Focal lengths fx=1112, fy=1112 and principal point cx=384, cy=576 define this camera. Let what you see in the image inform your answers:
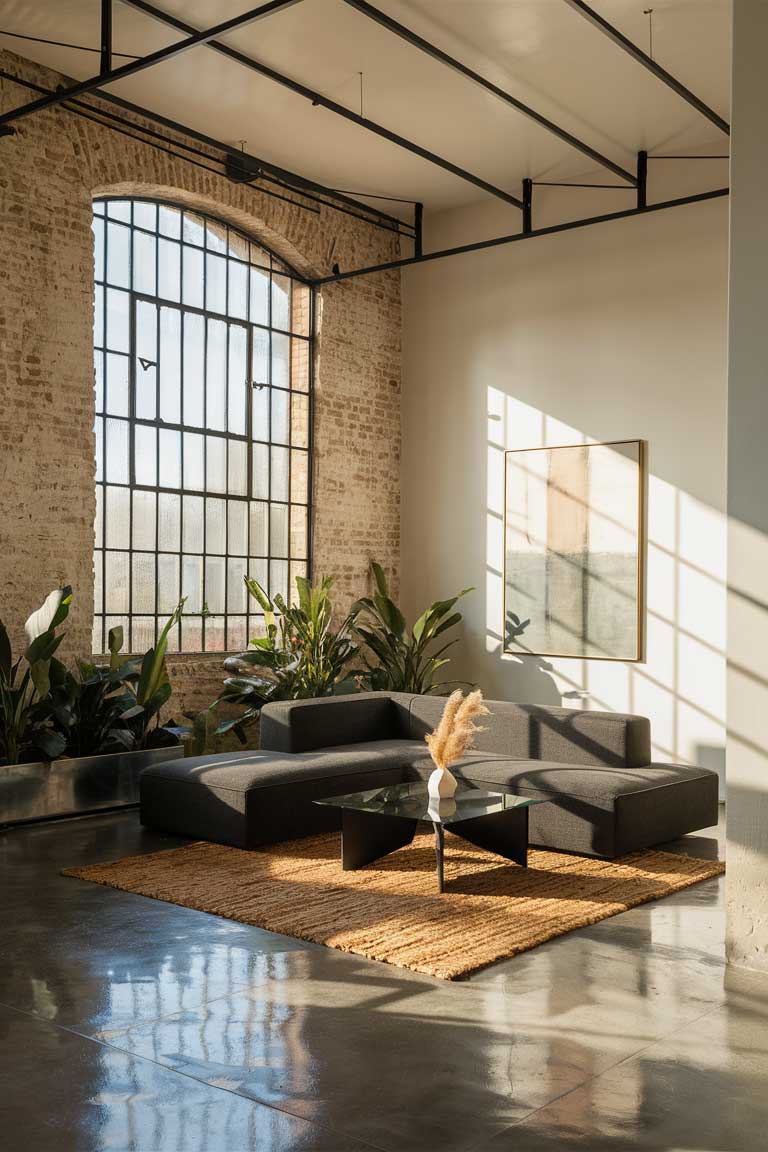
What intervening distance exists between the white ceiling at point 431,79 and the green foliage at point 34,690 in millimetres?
3488

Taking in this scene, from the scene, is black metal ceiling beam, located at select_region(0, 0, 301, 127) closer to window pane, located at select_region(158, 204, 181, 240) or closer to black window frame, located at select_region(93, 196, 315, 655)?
black window frame, located at select_region(93, 196, 315, 655)

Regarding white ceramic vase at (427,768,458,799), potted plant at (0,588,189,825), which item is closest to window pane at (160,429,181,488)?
potted plant at (0,588,189,825)

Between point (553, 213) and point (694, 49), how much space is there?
2463mm

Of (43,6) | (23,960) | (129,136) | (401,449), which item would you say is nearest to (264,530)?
(401,449)

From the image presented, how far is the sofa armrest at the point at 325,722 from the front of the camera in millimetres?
7027

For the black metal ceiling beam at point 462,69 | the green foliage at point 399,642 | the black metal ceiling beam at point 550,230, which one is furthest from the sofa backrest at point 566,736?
the black metal ceiling beam at point 462,69

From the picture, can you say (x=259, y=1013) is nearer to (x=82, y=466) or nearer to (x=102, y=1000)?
(x=102, y=1000)

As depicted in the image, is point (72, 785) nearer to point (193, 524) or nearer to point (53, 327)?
point (193, 524)

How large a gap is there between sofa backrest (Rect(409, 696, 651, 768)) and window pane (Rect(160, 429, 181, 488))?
3.29m

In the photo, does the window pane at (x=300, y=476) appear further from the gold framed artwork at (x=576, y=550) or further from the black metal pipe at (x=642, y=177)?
the black metal pipe at (x=642, y=177)

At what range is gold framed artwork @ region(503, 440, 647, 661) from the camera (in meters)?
8.81

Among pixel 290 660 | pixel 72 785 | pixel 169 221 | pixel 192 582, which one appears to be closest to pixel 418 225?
pixel 169 221

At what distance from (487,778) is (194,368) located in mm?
4468

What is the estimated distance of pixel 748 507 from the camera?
424 cm
